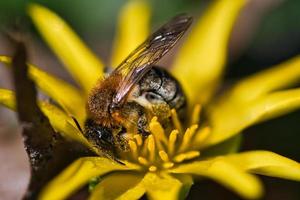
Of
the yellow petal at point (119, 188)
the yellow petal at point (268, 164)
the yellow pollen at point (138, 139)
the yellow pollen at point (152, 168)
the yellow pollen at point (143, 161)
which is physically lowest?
the yellow petal at point (119, 188)

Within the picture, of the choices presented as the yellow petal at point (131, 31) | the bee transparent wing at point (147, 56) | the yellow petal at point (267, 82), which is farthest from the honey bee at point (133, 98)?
the yellow petal at point (131, 31)

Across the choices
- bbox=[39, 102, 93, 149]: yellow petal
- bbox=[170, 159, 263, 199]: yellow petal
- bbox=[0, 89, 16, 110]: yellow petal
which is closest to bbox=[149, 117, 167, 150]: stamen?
bbox=[170, 159, 263, 199]: yellow petal

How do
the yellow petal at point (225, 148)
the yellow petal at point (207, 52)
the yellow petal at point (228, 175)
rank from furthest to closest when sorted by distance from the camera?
the yellow petal at point (207, 52) → the yellow petal at point (225, 148) → the yellow petal at point (228, 175)

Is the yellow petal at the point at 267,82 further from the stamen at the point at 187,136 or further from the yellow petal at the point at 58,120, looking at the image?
the yellow petal at the point at 58,120

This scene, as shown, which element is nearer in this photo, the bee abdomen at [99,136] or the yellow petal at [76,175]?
the yellow petal at [76,175]

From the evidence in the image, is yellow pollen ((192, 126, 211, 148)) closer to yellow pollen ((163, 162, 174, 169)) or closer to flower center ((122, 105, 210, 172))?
flower center ((122, 105, 210, 172))

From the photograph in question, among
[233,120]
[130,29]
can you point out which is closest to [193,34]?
[130,29]
